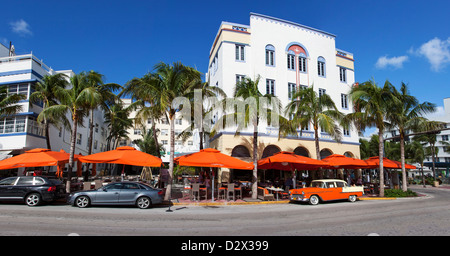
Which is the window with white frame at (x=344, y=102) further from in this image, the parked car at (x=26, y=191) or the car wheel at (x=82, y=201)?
the parked car at (x=26, y=191)

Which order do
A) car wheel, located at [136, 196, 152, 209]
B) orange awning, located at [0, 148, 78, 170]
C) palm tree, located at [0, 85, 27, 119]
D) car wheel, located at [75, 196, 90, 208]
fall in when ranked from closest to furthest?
car wheel, located at [75, 196, 90, 208] < car wheel, located at [136, 196, 152, 209] < orange awning, located at [0, 148, 78, 170] < palm tree, located at [0, 85, 27, 119]

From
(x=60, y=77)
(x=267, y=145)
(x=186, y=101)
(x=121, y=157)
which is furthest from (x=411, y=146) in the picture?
(x=60, y=77)

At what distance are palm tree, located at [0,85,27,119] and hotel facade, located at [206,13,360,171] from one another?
16764 millimetres

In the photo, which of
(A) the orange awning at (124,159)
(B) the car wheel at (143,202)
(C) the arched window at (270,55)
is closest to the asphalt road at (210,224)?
(B) the car wheel at (143,202)

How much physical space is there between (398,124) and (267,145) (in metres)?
10.9

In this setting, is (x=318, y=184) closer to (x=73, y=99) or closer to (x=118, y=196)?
(x=118, y=196)

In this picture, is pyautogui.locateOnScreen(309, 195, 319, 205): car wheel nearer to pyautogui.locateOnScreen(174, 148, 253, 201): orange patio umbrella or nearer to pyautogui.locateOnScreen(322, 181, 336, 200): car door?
pyautogui.locateOnScreen(322, 181, 336, 200): car door

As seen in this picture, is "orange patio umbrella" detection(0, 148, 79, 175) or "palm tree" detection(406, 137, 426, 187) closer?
"orange patio umbrella" detection(0, 148, 79, 175)

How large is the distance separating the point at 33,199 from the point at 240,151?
1567 centimetres

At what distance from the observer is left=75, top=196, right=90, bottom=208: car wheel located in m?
13.1

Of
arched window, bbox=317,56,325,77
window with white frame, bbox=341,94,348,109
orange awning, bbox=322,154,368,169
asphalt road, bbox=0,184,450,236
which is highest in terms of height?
arched window, bbox=317,56,325,77

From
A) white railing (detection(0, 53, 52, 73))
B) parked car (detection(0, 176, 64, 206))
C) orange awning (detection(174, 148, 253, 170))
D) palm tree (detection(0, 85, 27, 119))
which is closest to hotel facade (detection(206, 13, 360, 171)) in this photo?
orange awning (detection(174, 148, 253, 170))

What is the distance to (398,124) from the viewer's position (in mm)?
22078
